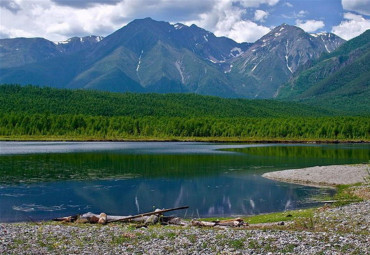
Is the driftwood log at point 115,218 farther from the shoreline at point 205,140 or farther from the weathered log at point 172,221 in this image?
the shoreline at point 205,140

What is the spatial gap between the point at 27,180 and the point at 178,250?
4111 centimetres

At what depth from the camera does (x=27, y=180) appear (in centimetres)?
5691

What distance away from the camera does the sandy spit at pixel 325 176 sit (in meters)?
55.2

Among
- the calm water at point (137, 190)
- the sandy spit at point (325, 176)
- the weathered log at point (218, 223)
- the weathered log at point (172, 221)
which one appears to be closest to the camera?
the weathered log at point (218, 223)

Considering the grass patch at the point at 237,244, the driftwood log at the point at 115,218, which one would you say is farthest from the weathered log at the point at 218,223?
the grass patch at the point at 237,244

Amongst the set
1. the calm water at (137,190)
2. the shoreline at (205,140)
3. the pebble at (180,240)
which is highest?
the shoreline at (205,140)

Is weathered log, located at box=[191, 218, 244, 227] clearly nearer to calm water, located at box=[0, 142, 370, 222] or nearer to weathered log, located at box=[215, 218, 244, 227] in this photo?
Result: weathered log, located at box=[215, 218, 244, 227]

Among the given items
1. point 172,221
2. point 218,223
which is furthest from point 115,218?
point 218,223

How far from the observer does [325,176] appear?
194 feet

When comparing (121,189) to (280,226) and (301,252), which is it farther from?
(301,252)

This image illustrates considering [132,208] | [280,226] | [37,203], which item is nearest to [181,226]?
[280,226]

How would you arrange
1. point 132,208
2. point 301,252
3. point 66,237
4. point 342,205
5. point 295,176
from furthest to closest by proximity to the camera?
point 295,176
point 132,208
point 342,205
point 66,237
point 301,252

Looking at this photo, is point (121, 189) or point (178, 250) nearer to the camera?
point (178, 250)

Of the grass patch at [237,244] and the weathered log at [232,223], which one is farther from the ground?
the grass patch at [237,244]
